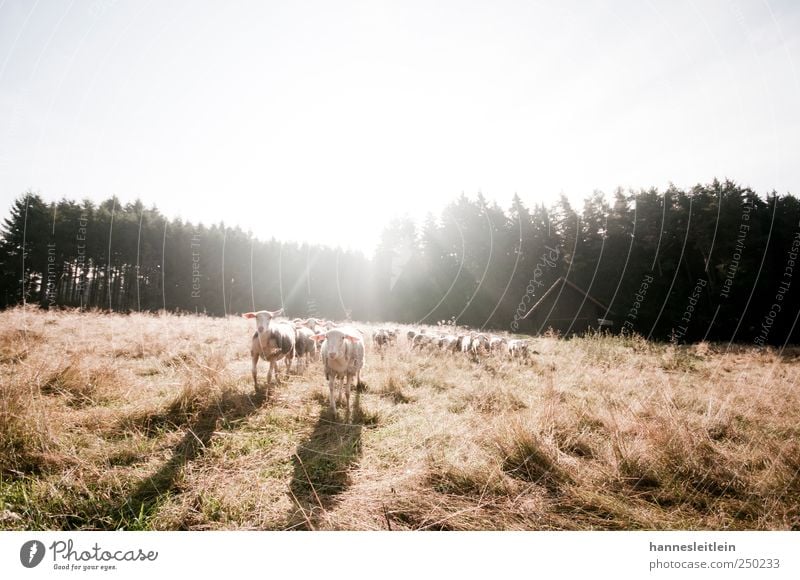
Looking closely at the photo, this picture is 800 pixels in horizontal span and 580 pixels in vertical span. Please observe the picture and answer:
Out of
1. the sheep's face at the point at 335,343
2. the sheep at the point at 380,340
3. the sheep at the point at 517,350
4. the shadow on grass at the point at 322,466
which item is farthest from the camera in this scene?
the sheep at the point at 380,340

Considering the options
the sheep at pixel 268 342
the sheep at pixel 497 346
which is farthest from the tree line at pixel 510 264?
the sheep at pixel 268 342

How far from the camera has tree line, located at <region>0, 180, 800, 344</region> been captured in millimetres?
30312

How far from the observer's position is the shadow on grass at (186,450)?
2.98 metres

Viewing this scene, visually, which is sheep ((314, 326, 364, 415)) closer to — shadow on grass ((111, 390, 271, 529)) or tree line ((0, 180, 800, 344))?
shadow on grass ((111, 390, 271, 529))

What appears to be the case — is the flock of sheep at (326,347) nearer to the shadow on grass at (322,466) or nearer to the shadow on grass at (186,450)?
the shadow on grass at (322,466)

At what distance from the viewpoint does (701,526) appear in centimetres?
315

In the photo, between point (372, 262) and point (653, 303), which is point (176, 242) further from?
point (653, 303)

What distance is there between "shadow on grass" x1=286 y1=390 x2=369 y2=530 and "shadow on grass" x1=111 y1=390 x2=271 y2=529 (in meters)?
1.40
